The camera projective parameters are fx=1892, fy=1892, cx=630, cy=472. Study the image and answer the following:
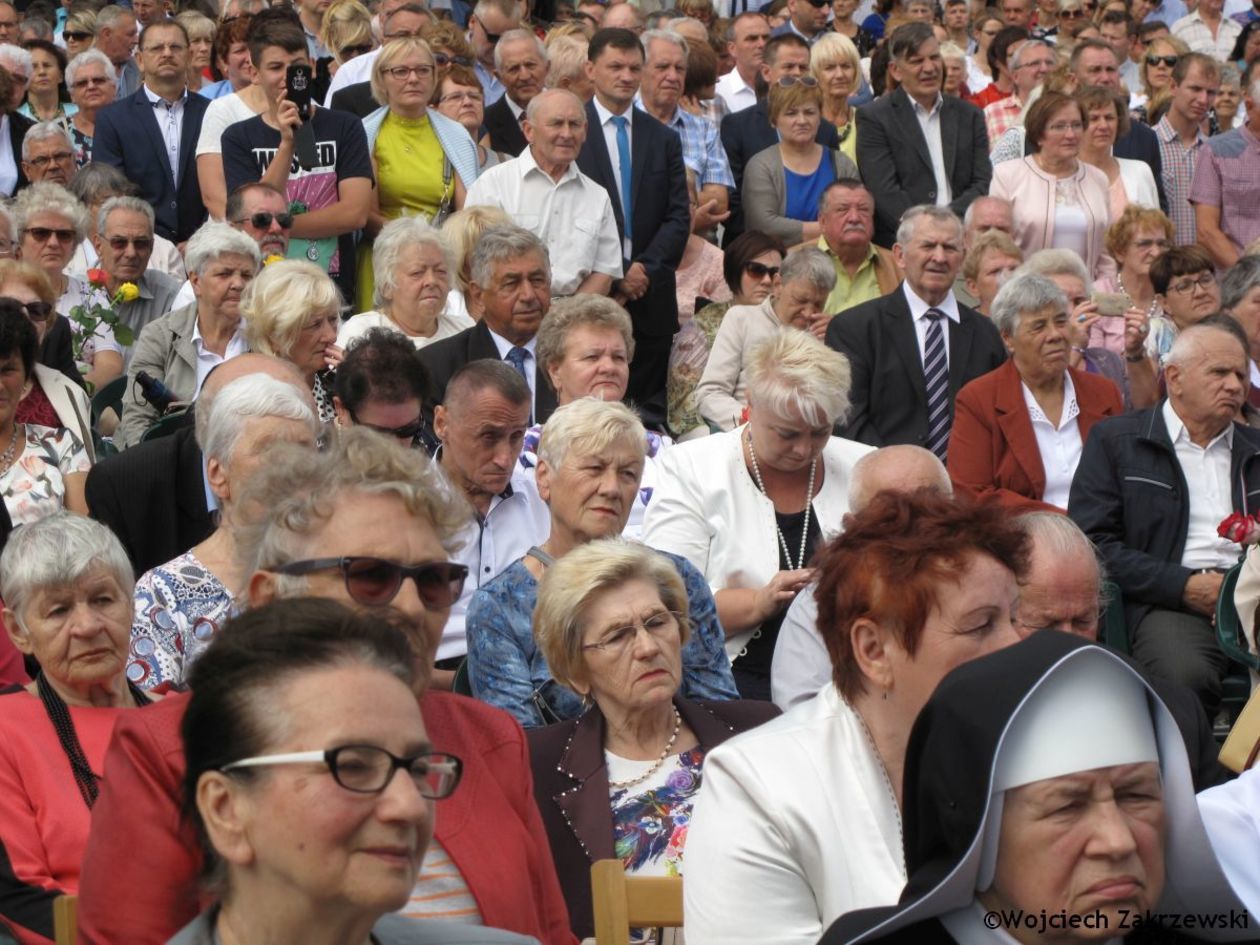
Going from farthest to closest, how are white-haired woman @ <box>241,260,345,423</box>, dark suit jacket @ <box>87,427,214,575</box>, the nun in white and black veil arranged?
1. white-haired woman @ <box>241,260,345,423</box>
2. dark suit jacket @ <box>87,427,214,575</box>
3. the nun in white and black veil

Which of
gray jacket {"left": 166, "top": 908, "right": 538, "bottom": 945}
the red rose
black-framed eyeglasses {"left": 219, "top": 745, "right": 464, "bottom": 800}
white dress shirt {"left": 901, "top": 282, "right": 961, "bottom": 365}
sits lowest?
the red rose

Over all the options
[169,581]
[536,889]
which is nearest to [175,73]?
[169,581]

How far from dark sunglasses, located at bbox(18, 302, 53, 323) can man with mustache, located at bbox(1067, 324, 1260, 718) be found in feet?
12.6

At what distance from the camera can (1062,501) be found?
7.27 meters

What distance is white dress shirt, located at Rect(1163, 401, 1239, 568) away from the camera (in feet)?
21.6

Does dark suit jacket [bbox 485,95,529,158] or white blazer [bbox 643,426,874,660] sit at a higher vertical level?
dark suit jacket [bbox 485,95,529,158]

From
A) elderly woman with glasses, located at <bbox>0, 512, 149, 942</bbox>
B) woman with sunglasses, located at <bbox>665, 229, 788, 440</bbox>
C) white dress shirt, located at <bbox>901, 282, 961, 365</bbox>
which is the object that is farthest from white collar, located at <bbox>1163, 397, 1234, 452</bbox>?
elderly woman with glasses, located at <bbox>0, 512, 149, 942</bbox>

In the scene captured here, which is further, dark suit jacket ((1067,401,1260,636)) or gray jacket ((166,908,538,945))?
dark suit jacket ((1067,401,1260,636))

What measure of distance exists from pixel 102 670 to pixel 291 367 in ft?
5.83

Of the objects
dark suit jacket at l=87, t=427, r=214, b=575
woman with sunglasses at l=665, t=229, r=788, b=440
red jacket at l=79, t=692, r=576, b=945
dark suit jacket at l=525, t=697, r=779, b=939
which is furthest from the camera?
woman with sunglasses at l=665, t=229, r=788, b=440

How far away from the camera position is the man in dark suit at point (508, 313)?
714cm

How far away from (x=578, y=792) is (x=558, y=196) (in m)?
5.00

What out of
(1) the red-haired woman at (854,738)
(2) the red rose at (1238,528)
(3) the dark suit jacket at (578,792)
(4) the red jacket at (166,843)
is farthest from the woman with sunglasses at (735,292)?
(4) the red jacket at (166,843)

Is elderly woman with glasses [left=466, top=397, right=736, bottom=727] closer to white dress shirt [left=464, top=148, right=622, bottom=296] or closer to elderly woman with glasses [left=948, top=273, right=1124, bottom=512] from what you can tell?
elderly woman with glasses [left=948, top=273, right=1124, bottom=512]
